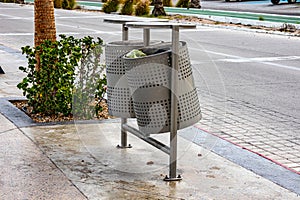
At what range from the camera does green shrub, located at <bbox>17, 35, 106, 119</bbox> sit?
773cm

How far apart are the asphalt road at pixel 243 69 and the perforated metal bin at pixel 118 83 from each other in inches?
70.6

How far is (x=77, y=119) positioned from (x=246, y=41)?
41.2ft

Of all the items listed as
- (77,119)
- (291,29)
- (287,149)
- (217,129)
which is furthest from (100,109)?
(291,29)

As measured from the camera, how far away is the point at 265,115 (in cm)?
894

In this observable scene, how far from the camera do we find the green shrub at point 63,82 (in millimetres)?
7730

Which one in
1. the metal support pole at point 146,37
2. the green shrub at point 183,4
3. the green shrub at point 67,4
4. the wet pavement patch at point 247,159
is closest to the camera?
the wet pavement patch at point 247,159

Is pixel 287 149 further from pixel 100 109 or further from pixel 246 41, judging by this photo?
pixel 246 41

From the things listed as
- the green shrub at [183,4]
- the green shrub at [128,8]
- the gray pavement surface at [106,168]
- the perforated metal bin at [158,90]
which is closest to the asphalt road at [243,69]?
the gray pavement surface at [106,168]

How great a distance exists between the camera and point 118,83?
611 centimetres

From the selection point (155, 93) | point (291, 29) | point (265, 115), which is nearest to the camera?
point (155, 93)

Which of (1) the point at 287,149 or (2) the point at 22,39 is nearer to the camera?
(1) the point at 287,149

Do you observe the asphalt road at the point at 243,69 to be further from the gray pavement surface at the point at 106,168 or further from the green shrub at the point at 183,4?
the green shrub at the point at 183,4

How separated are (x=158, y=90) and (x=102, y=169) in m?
1.02

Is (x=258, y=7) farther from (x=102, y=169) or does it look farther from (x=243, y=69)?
(x=102, y=169)
